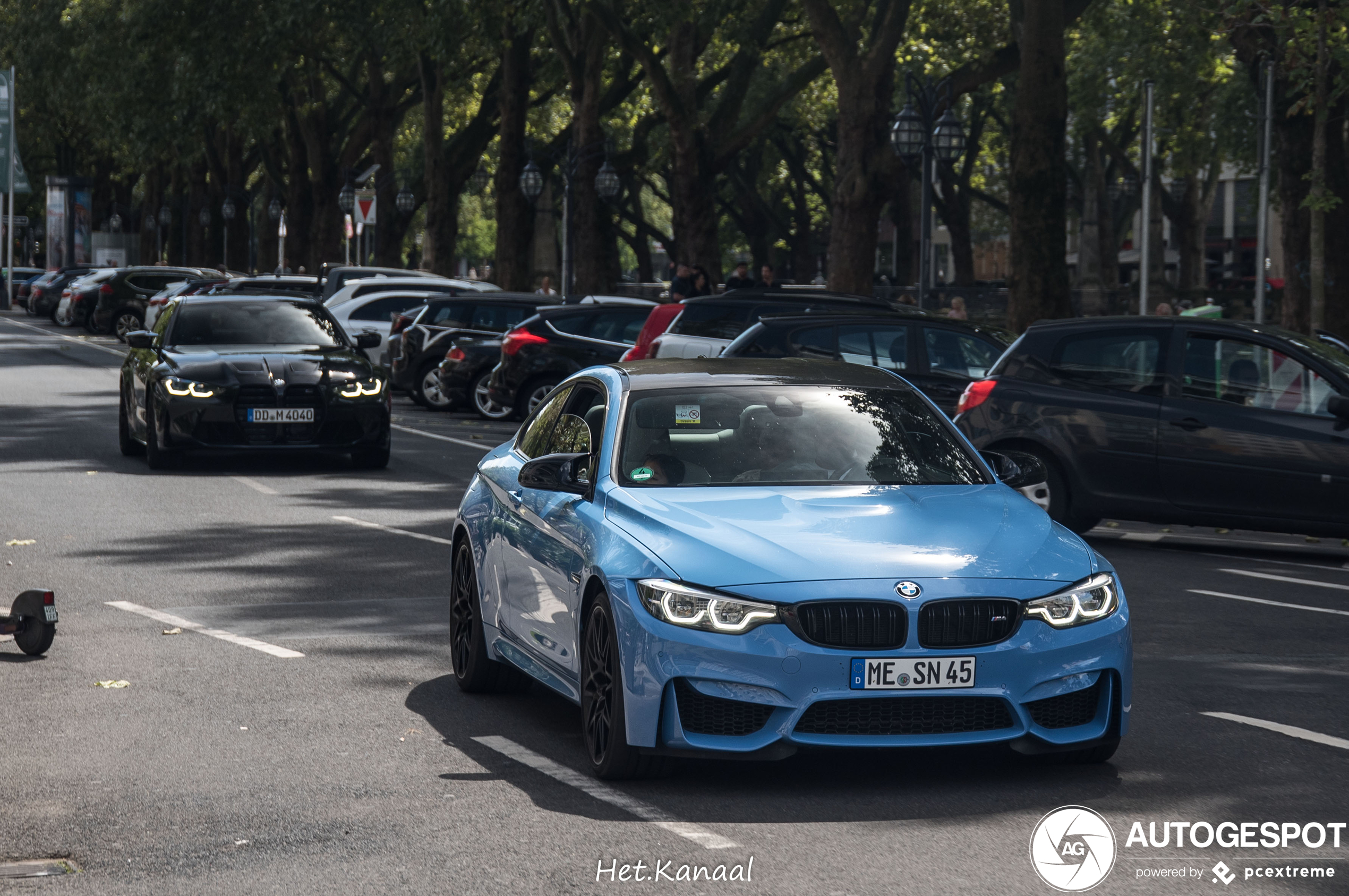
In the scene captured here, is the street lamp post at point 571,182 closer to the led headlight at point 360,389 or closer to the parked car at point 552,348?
the parked car at point 552,348

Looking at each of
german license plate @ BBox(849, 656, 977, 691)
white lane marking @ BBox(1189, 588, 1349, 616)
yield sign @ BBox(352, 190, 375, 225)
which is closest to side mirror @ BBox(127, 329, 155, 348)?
white lane marking @ BBox(1189, 588, 1349, 616)

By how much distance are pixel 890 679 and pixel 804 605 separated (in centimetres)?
35

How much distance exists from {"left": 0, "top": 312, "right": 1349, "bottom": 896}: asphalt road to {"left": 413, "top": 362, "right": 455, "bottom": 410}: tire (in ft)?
48.5

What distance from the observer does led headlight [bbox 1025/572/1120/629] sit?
246 inches

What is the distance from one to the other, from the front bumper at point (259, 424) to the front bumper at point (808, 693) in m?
11.6

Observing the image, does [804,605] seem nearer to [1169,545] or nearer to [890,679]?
[890,679]

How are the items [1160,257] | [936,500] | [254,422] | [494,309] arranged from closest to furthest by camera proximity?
[936,500], [254,422], [494,309], [1160,257]

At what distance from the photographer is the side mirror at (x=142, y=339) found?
719 inches

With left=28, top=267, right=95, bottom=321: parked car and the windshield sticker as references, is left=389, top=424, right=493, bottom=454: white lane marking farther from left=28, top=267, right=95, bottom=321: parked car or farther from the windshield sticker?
left=28, top=267, right=95, bottom=321: parked car

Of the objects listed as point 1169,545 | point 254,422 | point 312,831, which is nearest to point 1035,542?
point 312,831

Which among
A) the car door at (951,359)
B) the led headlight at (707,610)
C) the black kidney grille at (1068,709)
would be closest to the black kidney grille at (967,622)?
the black kidney grille at (1068,709)

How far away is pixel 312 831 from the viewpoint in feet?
19.0

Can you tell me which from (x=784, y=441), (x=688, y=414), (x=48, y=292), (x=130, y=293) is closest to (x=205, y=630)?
(x=688, y=414)

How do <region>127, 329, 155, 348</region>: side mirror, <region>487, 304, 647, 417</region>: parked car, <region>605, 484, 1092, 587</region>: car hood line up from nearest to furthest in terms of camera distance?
1. <region>605, 484, 1092, 587</region>: car hood
2. <region>127, 329, 155, 348</region>: side mirror
3. <region>487, 304, 647, 417</region>: parked car
